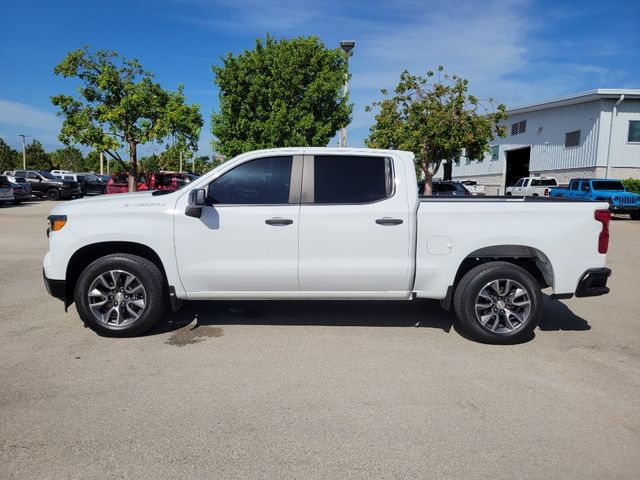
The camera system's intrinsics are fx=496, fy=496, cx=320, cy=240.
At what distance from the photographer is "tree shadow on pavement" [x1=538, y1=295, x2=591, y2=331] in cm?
576

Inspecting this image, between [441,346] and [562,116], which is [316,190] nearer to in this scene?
[441,346]

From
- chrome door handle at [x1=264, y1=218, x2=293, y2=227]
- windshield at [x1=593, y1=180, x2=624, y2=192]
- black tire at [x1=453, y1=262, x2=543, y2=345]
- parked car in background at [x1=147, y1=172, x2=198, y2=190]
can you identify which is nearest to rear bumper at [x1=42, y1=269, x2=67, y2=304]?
chrome door handle at [x1=264, y1=218, x2=293, y2=227]

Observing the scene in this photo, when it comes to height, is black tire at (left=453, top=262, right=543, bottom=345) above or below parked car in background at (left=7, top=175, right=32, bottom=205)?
below

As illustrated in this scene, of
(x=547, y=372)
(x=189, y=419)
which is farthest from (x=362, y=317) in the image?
(x=189, y=419)

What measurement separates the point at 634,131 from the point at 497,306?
30.7 m

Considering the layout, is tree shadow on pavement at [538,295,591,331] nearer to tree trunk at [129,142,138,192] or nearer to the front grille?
the front grille

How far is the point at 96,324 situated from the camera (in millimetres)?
5027

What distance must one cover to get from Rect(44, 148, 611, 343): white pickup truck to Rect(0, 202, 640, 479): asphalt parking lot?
1.54ft

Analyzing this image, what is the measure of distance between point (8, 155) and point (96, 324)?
6996cm

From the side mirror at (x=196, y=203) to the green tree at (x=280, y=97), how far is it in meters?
16.1

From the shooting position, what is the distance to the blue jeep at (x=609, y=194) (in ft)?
70.9

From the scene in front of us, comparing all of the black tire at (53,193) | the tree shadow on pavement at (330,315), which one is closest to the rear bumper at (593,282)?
the tree shadow on pavement at (330,315)

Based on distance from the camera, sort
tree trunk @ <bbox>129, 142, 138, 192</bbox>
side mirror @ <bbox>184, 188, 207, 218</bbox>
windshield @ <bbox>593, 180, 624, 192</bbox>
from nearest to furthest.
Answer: side mirror @ <bbox>184, 188, 207, 218</bbox> < windshield @ <bbox>593, 180, 624, 192</bbox> < tree trunk @ <bbox>129, 142, 138, 192</bbox>

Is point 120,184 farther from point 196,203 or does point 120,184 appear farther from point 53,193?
point 196,203
